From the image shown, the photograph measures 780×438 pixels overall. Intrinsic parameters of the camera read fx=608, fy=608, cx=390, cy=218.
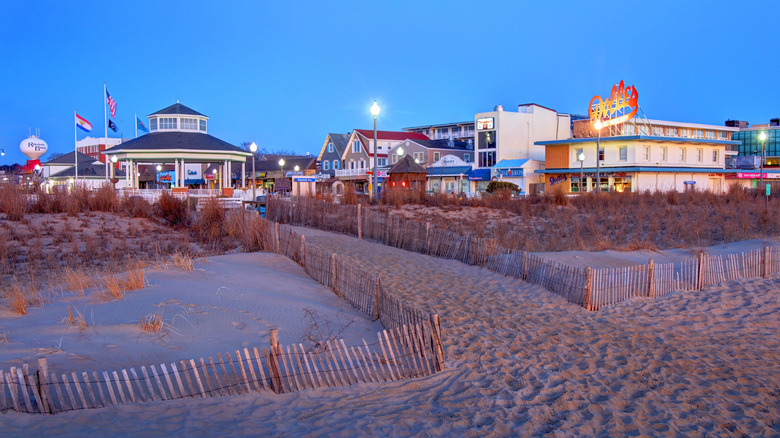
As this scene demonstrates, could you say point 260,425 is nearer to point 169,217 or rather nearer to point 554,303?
point 554,303

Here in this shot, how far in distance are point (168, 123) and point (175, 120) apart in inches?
21.9

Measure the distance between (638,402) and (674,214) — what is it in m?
24.9

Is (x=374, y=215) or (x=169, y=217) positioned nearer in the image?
(x=374, y=215)

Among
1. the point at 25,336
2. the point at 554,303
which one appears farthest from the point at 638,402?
the point at 25,336

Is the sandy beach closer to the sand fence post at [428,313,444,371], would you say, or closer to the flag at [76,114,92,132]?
the sand fence post at [428,313,444,371]

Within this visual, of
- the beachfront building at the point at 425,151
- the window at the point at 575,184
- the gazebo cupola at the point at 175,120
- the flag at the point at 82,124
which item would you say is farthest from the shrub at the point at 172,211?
the beachfront building at the point at 425,151

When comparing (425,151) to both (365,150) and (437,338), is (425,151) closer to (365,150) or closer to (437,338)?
(365,150)

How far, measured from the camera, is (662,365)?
802cm

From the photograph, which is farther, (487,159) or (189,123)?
(487,159)

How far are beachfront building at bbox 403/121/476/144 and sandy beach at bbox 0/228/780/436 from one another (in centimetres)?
7213

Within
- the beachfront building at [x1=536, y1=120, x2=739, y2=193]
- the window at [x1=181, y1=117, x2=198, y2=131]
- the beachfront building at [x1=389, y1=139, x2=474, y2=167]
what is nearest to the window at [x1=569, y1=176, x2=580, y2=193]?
the beachfront building at [x1=536, y1=120, x2=739, y2=193]

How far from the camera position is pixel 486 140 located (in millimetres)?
65000

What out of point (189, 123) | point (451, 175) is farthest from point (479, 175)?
point (189, 123)

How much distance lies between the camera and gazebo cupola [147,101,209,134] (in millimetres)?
40312
